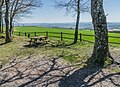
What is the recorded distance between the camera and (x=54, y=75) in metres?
10.7

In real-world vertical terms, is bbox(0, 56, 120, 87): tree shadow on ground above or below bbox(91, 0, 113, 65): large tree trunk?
below

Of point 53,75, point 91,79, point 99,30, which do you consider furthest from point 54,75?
point 99,30

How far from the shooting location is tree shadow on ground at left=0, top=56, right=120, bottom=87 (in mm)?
9570

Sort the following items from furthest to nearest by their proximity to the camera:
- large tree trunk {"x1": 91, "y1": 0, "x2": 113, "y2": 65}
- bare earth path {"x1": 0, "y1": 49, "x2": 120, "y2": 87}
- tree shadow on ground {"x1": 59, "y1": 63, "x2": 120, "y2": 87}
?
large tree trunk {"x1": 91, "y1": 0, "x2": 113, "y2": 65} < bare earth path {"x1": 0, "y1": 49, "x2": 120, "y2": 87} < tree shadow on ground {"x1": 59, "y1": 63, "x2": 120, "y2": 87}

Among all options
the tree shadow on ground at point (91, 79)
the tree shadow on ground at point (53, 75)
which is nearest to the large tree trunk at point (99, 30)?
the tree shadow on ground at point (53, 75)

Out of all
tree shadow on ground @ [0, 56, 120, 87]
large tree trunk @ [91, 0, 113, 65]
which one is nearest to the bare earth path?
tree shadow on ground @ [0, 56, 120, 87]

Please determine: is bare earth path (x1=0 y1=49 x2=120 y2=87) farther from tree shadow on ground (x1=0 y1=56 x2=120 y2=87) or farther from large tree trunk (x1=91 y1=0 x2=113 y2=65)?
large tree trunk (x1=91 y1=0 x2=113 y2=65)

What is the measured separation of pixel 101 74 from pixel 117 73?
0.71 meters

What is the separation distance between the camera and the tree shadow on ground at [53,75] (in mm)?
9570

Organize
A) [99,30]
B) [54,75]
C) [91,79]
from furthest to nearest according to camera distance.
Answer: [99,30] < [54,75] < [91,79]

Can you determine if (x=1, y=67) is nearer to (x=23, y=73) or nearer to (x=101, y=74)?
(x=23, y=73)

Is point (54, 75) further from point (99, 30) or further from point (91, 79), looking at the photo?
point (99, 30)

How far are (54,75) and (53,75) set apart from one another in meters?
0.04

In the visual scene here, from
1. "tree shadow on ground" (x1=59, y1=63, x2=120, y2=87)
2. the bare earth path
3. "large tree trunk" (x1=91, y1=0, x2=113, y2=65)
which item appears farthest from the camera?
"large tree trunk" (x1=91, y1=0, x2=113, y2=65)
